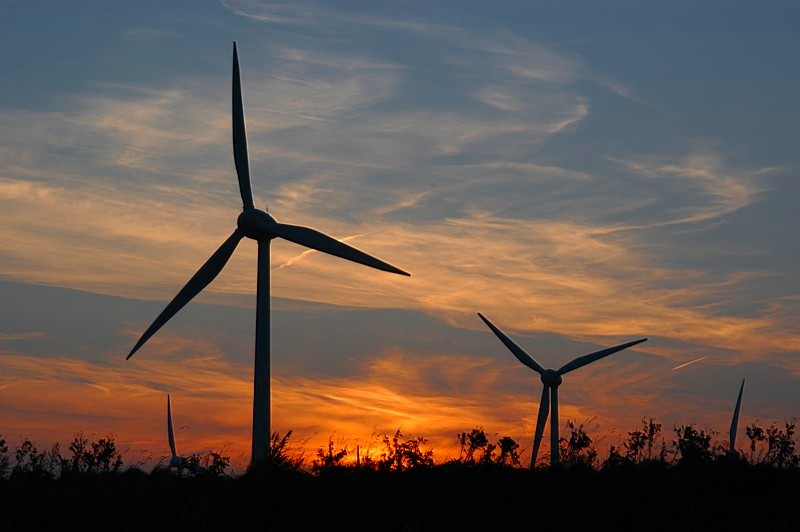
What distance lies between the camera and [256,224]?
190 ft

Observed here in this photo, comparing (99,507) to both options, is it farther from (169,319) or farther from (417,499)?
(169,319)

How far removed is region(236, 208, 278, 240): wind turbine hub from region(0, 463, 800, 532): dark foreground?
24.5 metres

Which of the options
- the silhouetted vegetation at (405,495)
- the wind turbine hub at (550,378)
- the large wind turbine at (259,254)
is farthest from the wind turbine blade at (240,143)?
the wind turbine hub at (550,378)

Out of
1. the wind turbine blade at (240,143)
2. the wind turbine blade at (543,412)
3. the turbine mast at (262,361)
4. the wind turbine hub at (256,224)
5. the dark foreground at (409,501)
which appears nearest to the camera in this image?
the dark foreground at (409,501)

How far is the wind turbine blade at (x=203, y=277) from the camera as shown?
2295 inches

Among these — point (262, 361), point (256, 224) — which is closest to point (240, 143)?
point (256, 224)

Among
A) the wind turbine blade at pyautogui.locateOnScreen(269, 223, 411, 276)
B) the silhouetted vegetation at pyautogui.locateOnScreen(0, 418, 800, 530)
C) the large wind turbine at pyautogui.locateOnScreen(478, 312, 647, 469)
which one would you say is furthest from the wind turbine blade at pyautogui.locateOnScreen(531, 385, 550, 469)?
the silhouetted vegetation at pyautogui.locateOnScreen(0, 418, 800, 530)

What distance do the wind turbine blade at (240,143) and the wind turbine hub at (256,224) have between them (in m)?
2.11

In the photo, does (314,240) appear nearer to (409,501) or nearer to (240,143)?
(240,143)

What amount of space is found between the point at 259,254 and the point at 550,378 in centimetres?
4169

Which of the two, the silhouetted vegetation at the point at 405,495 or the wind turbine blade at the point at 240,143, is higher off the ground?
the wind turbine blade at the point at 240,143

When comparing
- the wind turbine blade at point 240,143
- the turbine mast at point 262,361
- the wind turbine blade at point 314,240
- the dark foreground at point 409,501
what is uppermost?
the wind turbine blade at point 240,143

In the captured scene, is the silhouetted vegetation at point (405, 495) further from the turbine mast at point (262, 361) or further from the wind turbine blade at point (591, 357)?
the wind turbine blade at point (591, 357)

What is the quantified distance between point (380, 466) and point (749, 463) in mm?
12593
